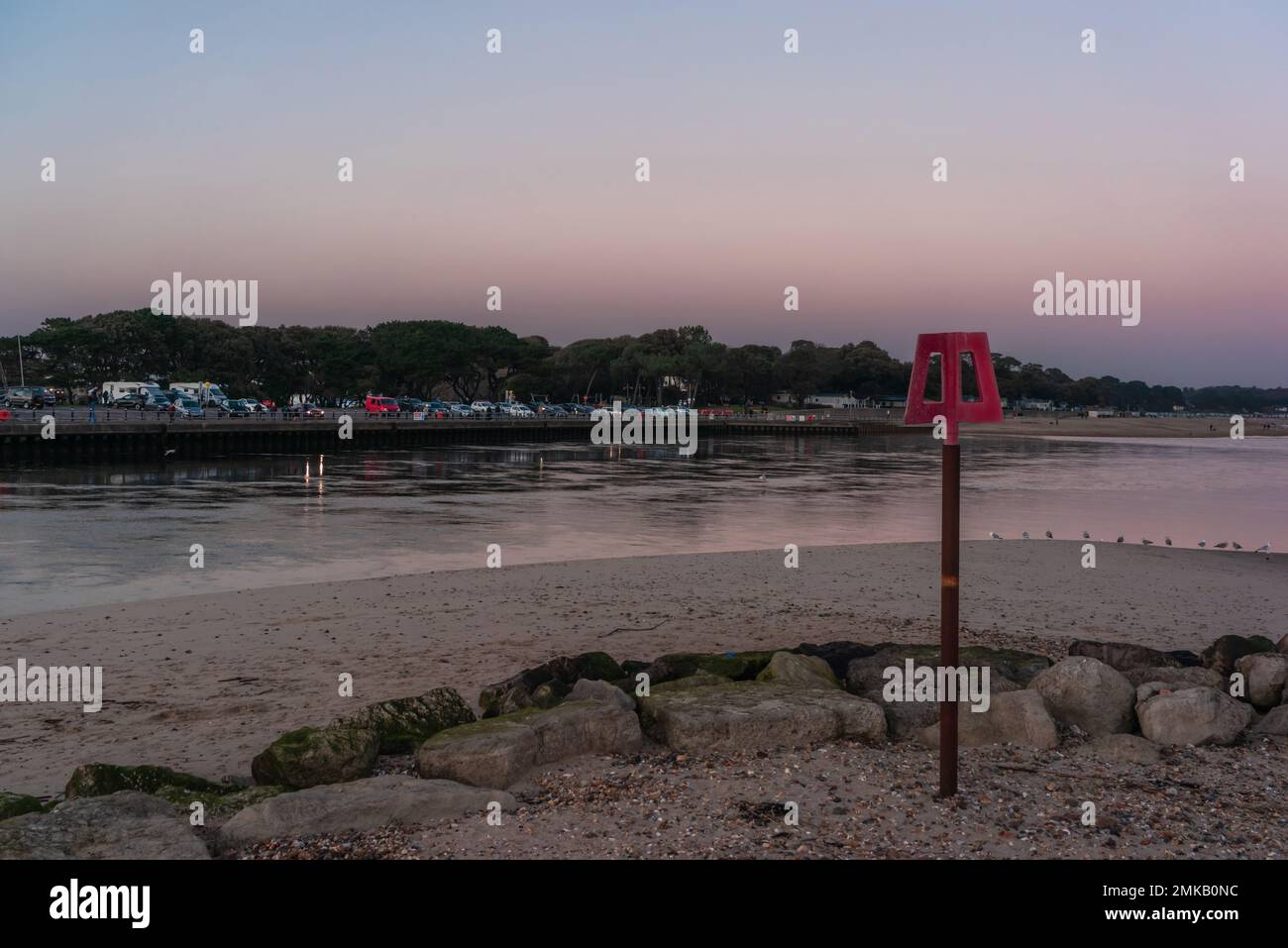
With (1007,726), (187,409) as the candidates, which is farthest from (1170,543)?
(187,409)

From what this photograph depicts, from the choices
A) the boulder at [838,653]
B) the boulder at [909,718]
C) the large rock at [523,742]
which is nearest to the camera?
the large rock at [523,742]

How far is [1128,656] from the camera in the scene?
9.86m

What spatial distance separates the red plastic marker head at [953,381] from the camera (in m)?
5.91

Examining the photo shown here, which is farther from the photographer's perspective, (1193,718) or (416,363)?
(416,363)

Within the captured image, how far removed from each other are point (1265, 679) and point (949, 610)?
430 centimetres

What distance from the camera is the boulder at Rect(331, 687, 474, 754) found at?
26.0ft

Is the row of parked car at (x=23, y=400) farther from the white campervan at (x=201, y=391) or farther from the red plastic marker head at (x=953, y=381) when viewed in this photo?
the red plastic marker head at (x=953, y=381)

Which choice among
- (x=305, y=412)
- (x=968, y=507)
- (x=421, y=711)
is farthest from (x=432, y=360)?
(x=421, y=711)

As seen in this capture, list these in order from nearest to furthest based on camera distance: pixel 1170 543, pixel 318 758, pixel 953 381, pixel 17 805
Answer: pixel 953 381 → pixel 17 805 → pixel 318 758 → pixel 1170 543

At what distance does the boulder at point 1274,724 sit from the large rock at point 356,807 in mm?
5826

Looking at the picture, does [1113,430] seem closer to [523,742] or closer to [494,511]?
[494,511]

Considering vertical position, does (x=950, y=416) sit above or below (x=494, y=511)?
above

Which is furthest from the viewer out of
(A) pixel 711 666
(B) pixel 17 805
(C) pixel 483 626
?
(C) pixel 483 626

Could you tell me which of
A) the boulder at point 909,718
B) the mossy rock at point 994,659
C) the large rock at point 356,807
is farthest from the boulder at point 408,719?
the mossy rock at point 994,659
